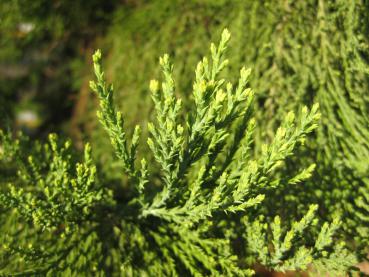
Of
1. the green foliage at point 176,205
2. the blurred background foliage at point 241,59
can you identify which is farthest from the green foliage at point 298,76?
the green foliage at point 176,205

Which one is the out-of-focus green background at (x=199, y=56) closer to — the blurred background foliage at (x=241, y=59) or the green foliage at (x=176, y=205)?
the blurred background foliage at (x=241, y=59)

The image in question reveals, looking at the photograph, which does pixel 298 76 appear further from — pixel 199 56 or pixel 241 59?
pixel 199 56

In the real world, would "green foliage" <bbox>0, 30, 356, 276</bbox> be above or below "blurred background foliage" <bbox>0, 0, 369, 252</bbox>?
below

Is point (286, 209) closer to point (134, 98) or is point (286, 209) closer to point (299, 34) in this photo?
point (299, 34)

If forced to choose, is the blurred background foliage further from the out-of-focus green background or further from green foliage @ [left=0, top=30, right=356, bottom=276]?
green foliage @ [left=0, top=30, right=356, bottom=276]


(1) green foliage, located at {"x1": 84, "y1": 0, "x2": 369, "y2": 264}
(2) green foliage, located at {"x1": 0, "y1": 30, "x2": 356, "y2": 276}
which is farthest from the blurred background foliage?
(2) green foliage, located at {"x1": 0, "y1": 30, "x2": 356, "y2": 276}

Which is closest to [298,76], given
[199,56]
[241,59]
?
[241,59]
